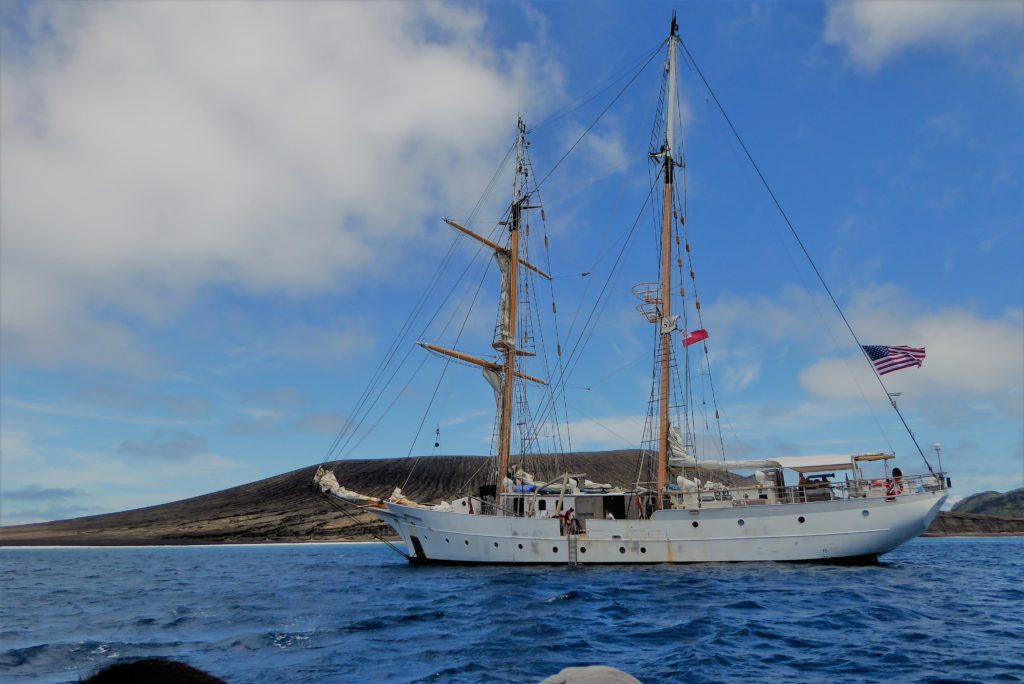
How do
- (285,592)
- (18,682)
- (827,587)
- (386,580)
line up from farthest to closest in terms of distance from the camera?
(386,580), (285,592), (827,587), (18,682)

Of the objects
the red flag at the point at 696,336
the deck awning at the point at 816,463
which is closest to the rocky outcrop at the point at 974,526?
the deck awning at the point at 816,463

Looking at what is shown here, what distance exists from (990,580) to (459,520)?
23.0 meters

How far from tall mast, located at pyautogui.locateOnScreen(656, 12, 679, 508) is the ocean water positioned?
8.77 metres

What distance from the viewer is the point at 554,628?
1403 centimetres

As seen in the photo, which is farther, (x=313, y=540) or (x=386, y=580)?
(x=313, y=540)

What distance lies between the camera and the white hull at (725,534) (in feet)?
93.1

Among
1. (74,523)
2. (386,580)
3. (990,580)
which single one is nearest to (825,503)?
(990,580)

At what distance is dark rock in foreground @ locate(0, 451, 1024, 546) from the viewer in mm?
90500

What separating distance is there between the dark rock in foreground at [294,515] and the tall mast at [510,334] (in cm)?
4860

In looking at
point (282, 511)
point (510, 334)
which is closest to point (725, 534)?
point (510, 334)

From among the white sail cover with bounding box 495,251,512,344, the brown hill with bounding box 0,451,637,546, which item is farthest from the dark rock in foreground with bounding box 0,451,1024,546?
the white sail cover with bounding box 495,251,512,344

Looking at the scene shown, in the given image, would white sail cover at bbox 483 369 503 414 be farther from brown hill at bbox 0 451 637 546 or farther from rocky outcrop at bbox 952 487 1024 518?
Result: rocky outcrop at bbox 952 487 1024 518

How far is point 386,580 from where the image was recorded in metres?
27.7

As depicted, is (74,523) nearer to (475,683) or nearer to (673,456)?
(673,456)
